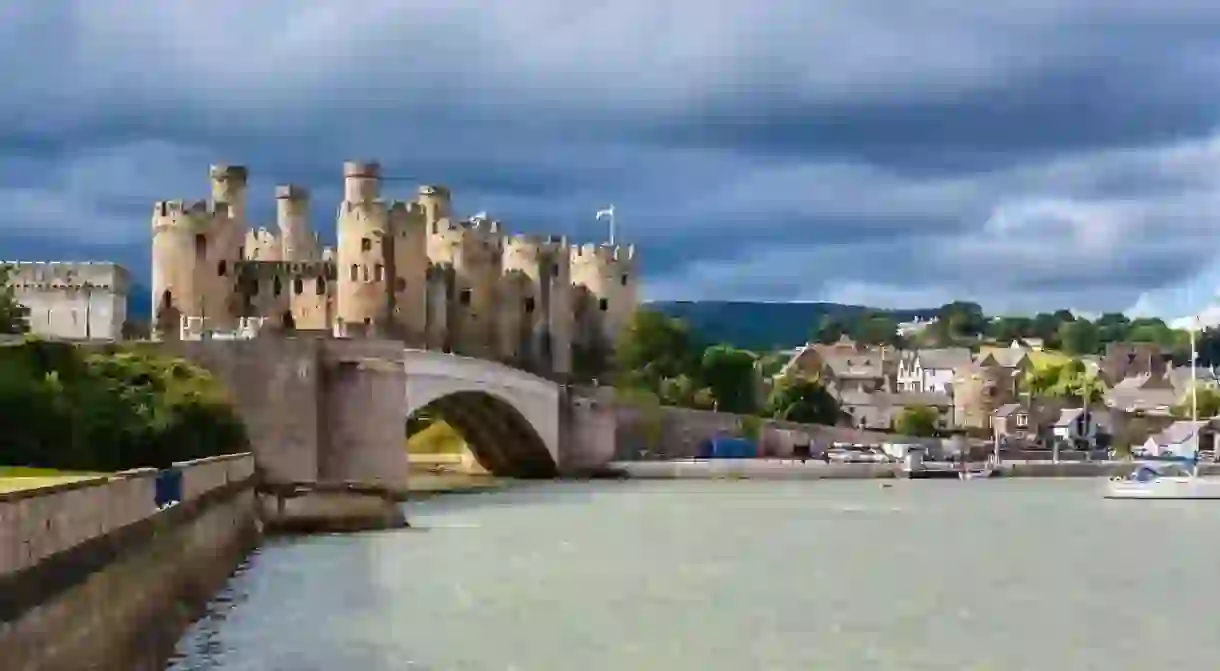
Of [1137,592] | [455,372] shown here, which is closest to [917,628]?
[1137,592]

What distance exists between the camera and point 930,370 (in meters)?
114

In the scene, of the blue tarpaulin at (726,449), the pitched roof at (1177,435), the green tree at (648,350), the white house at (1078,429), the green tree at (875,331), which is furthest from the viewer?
the green tree at (875,331)

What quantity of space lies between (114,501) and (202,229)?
43.7 m

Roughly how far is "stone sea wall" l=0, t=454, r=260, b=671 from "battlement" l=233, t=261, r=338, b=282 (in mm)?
38561

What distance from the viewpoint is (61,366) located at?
2909 cm

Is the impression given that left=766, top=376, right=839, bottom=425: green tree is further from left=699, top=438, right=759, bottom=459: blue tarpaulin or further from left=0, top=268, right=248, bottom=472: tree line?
left=0, top=268, right=248, bottom=472: tree line

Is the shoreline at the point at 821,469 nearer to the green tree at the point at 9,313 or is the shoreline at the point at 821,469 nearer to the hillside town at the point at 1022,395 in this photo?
Answer: the hillside town at the point at 1022,395

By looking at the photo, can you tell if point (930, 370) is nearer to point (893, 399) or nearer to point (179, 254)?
point (893, 399)

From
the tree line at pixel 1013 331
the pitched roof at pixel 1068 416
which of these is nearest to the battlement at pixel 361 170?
the pitched roof at pixel 1068 416

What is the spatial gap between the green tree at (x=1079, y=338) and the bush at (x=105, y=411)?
13322cm

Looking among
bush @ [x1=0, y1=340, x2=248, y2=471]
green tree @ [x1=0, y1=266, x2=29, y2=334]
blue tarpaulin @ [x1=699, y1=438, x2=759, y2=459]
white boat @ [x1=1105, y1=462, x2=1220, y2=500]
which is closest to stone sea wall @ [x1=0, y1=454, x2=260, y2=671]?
bush @ [x1=0, y1=340, x2=248, y2=471]

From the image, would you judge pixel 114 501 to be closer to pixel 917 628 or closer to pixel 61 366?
pixel 917 628

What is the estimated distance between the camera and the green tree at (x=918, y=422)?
86.5 metres

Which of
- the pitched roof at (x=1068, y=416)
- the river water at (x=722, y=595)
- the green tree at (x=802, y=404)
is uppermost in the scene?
the green tree at (x=802, y=404)
